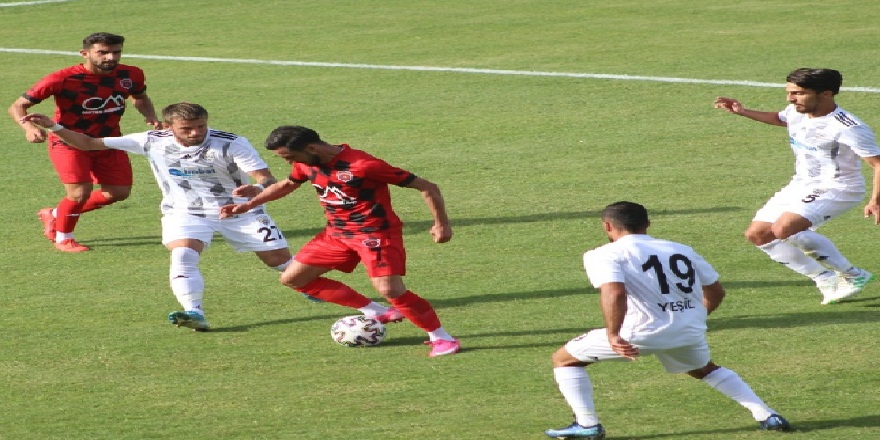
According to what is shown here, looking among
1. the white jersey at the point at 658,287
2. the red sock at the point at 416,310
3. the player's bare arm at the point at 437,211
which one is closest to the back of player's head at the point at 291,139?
the player's bare arm at the point at 437,211

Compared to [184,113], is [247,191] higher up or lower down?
lower down

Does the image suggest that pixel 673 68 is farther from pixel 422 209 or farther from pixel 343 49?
pixel 422 209

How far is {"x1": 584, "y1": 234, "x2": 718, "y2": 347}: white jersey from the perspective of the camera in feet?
27.9

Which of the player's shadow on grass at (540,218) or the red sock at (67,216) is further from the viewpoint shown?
the player's shadow on grass at (540,218)

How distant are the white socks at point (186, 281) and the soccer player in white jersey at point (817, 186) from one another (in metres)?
4.36

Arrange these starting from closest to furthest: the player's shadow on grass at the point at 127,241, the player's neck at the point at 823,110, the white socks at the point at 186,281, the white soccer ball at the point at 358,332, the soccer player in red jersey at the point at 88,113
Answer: the white soccer ball at the point at 358,332
the player's neck at the point at 823,110
the white socks at the point at 186,281
the soccer player in red jersey at the point at 88,113
the player's shadow on grass at the point at 127,241

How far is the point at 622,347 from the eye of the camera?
8.30m

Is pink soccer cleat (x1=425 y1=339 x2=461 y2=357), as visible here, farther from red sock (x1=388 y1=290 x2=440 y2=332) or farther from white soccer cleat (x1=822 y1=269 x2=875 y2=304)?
white soccer cleat (x1=822 y1=269 x2=875 y2=304)

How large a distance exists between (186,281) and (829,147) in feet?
16.6

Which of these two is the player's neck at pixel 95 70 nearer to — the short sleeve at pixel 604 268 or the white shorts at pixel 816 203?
the white shorts at pixel 816 203

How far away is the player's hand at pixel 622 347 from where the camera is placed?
8.30 meters

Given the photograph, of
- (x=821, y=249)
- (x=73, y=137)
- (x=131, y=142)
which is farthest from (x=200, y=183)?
(x=821, y=249)

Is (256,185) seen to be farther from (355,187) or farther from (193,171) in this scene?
(355,187)

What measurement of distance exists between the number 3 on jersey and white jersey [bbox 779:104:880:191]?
336cm
